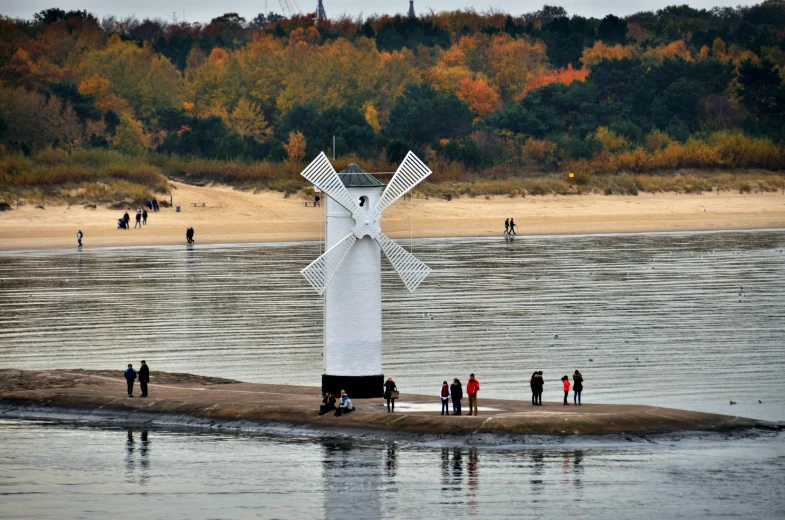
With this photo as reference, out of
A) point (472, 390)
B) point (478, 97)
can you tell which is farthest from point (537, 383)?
point (478, 97)

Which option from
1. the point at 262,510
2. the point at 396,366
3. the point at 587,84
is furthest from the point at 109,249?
the point at 587,84

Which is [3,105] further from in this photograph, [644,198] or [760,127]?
[760,127]

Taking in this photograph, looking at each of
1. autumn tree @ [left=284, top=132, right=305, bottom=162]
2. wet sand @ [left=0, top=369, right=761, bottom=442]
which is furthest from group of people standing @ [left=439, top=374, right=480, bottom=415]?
autumn tree @ [left=284, top=132, right=305, bottom=162]

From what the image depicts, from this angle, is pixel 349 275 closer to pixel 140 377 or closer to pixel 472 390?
pixel 472 390

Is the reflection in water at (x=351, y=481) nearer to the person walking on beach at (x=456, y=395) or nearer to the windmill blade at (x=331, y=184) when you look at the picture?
the person walking on beach at (x=456, y=395)

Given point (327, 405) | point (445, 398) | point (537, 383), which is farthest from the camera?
point (537, 383)

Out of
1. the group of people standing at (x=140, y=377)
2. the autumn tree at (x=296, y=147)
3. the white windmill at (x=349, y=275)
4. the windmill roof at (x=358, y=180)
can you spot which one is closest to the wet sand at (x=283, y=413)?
the group of people standing at (x=140, y=377)
